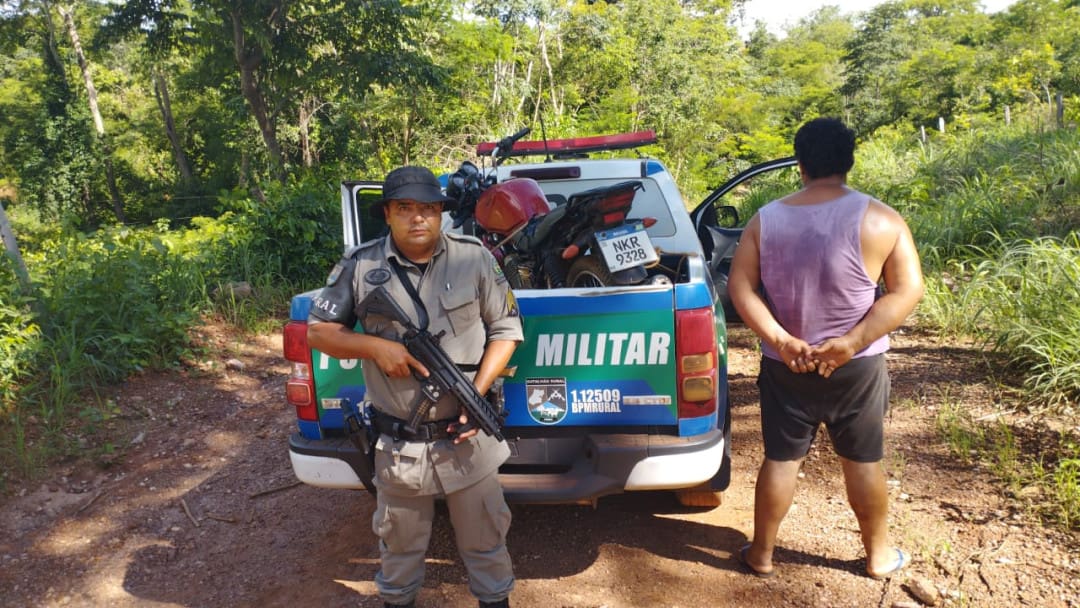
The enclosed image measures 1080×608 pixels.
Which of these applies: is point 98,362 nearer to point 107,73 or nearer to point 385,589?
point 385,589

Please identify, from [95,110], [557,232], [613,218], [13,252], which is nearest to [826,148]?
[613,218]

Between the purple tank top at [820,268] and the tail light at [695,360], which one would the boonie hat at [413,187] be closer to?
the tail light at [695,360]

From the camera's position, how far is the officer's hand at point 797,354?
249cm

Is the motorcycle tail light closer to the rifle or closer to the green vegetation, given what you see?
the rifle

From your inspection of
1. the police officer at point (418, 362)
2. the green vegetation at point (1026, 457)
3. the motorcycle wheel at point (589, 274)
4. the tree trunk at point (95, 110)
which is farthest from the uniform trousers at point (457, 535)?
the tree trunk at point (95, 110)

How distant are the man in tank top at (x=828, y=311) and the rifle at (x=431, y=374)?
1.07 m

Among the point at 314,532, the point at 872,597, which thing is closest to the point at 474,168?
the point at 314,532

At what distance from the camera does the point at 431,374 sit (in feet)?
7.32

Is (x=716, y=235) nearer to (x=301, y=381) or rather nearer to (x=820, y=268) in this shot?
(x=820, y=268)

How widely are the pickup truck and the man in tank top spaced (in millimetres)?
216

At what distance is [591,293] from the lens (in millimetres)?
2670

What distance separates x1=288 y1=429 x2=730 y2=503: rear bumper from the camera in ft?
8.54

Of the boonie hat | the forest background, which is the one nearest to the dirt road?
the forest background

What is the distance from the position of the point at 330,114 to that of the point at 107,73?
65.9 ft
